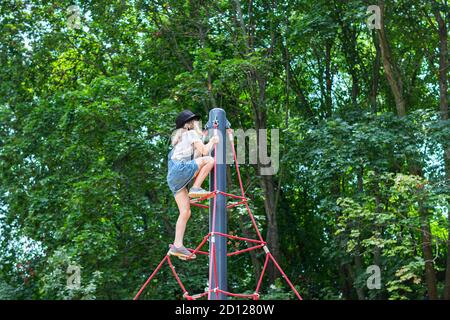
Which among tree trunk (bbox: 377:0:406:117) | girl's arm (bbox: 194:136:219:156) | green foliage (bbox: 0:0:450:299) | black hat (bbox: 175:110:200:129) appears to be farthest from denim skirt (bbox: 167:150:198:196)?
tree trunk (bbox: 377:0:406:117)

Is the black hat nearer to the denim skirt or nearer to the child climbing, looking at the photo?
the child climbing

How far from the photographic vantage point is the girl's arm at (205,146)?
793cm

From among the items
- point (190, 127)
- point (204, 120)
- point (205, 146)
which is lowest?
point (205, 146)

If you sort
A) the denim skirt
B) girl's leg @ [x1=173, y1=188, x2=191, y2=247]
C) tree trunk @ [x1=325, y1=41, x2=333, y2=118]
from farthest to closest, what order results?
tree trunk @ [x1=325, y1=41, x2=333, y2=118]
girl's leg @ [x1=173, y1=188, x2=191, y2=247]
the denim skirt

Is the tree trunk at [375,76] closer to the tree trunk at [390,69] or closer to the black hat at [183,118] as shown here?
the tree trunk at [390,69]

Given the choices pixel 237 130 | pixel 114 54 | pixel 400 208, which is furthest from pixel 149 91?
pixel 400 208

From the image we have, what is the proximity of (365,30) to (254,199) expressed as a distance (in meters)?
4.16

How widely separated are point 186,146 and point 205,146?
179mm

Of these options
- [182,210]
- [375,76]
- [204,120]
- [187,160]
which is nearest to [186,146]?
[187,160]

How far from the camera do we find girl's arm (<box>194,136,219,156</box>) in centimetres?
793

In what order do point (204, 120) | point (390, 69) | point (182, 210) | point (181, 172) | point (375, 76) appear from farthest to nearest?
point (204, 120) < point (375, 76) < point (390, 69) < point (182, 210) < point (181, 172)

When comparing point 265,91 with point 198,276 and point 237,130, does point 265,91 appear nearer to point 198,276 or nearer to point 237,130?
point 237,130

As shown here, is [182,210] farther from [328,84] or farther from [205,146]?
[328,84]

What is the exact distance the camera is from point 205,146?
797 centimetres
